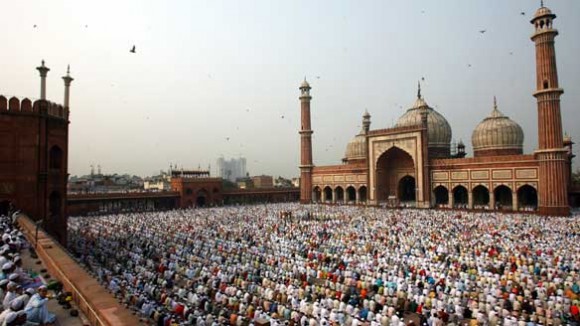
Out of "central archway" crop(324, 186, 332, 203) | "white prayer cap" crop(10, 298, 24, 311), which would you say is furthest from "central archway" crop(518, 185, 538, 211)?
"white prayer cap" crop(10, 298, 24, 311)

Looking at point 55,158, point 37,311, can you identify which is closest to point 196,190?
point 55,158

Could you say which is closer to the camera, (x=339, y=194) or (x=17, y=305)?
(x=17, y=305)

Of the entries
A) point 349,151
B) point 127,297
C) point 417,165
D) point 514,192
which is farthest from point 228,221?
point 349,151

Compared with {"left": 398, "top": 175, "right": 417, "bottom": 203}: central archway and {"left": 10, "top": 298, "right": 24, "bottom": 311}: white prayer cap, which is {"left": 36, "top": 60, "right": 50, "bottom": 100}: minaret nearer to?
{"left": 10, "top": 298, "right": 24, "bottom": 311}: white prayer cap

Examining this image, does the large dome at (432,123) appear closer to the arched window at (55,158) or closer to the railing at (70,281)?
the arched window at (55,158)

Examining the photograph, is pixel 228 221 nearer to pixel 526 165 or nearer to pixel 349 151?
pixel 526 165

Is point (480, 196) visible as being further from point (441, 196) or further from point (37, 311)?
point (37, 311)

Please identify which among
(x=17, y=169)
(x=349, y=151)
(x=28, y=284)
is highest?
(x=349, y=151)
